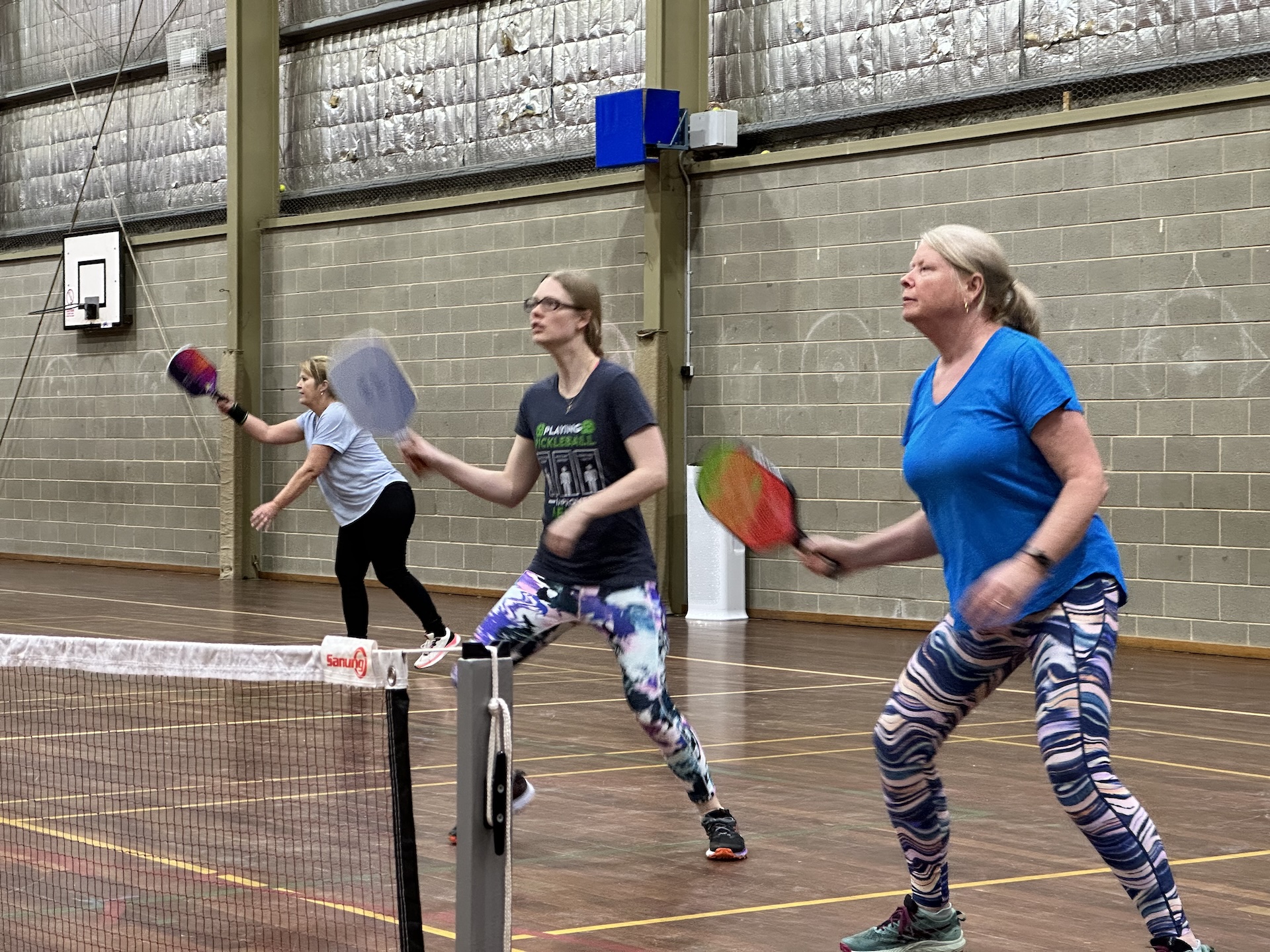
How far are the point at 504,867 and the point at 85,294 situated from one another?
17688 millimetres

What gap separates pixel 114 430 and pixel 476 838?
17.4 meters

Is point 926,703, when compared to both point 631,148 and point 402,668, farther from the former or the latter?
point 631,148

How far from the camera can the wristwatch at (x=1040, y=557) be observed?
3500 millimetres

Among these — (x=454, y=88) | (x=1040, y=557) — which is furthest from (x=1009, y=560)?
(x=454, y=88)

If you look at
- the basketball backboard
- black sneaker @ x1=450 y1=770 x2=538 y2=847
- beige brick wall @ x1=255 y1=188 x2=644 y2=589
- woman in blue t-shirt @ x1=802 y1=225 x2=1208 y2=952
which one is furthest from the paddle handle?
the basketball backboard

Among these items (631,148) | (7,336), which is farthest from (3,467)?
(631,148)

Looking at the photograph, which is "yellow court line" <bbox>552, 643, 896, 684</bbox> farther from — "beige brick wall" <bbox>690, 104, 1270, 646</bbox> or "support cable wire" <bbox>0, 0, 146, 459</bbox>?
"support cable wire" <bbox>0, 0, 146, 459</bbox>

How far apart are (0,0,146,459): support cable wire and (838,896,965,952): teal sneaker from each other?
678 inches

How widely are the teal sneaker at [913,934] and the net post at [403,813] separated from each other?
43.6 inches

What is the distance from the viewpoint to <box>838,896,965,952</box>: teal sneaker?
162 inches

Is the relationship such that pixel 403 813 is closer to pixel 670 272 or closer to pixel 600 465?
pixel 600 465

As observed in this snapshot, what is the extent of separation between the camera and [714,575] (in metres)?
13.6

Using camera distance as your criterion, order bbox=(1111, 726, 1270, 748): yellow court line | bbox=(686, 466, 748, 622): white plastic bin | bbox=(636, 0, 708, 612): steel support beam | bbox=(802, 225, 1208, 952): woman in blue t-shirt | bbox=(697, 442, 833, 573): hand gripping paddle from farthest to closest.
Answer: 1. bbox=(636, 0, 708, 612): steel support beam
2. bbox=(686, 466, 748, 622): white plastic bin
3. bbox=(1111, 726, 1270, 748): yellow court line
4. bbox=(697, 442, 833, 573): hand gripping paddle
5. bbox=(802, 225, 1208, 952): woman in blue t-shirt

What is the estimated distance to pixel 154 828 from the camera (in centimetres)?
553
